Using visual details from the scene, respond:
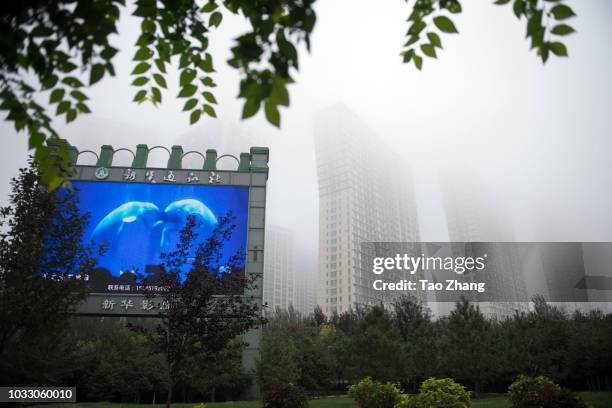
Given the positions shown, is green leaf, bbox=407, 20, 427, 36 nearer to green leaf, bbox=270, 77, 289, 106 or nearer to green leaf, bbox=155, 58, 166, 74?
green leaf, bbox=270, 77, 289, 106

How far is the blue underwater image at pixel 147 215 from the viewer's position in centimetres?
2303

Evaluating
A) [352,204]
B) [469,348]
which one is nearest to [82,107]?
[469,348]

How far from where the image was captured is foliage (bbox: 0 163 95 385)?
11438 mm

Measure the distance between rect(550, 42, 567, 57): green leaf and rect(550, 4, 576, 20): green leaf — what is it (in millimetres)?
144

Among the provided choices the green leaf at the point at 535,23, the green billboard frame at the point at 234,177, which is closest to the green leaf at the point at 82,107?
the green leaf at the point at 535,23

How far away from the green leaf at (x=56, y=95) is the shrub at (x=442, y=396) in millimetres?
11339

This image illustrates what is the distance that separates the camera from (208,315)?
12367 mm

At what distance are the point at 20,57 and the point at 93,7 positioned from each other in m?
0.68

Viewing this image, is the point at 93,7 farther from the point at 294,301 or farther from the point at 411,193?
the point at 411,193

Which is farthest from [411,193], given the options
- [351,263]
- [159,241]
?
[159,241]

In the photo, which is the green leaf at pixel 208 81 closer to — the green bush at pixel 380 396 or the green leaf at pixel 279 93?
the green leaf at pixel 279 93

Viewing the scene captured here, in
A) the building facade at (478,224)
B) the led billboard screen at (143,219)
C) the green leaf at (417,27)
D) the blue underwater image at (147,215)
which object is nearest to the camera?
the green leaf at (417,27)

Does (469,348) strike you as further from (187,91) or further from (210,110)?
(187,91)

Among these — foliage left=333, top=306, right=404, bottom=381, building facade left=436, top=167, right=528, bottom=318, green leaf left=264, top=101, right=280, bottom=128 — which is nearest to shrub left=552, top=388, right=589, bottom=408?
foliage left=333, top=306, right=404, bottom=381
